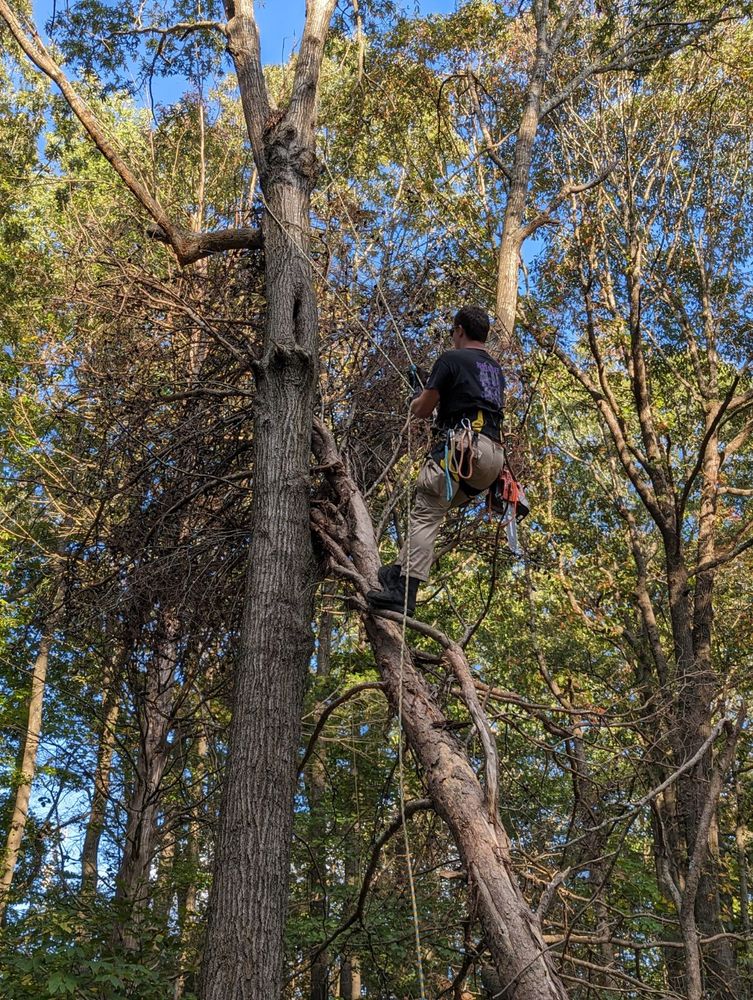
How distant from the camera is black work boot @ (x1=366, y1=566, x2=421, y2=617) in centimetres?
409

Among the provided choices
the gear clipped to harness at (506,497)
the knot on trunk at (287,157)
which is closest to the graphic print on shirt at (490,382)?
the gear clipped to harness at (506,497)

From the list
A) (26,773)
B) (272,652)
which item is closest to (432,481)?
(272,652)

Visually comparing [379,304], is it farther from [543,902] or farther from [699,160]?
[699,160]

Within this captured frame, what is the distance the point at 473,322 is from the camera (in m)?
4.50

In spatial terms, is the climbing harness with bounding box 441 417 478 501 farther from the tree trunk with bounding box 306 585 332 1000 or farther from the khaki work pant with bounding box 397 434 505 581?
the tree trunk with bounding box 306 585 332 1000

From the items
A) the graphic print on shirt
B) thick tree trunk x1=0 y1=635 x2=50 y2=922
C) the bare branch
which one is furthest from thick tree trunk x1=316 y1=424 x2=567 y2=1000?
thick tree trunk x1=0 y1=635 x2=50 y2=922

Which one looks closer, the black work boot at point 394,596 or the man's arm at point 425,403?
the black work boot at point 394,596

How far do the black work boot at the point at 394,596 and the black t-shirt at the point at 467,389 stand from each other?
32.7 inches

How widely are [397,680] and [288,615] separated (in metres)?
0.62

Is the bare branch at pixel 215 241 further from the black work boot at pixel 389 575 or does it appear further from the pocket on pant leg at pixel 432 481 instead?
the black work boot at pixel 389 575

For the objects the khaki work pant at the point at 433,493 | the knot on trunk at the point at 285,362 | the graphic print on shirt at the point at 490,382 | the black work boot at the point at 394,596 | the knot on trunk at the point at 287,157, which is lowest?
the black work boot at the point at 394,596

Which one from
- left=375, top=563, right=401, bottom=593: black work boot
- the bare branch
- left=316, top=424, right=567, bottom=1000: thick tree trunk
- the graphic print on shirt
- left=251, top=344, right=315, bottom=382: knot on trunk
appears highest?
the bare branch

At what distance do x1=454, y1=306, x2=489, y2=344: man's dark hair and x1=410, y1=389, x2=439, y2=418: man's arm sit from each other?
45 cm

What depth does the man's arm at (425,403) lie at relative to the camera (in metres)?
4.29
